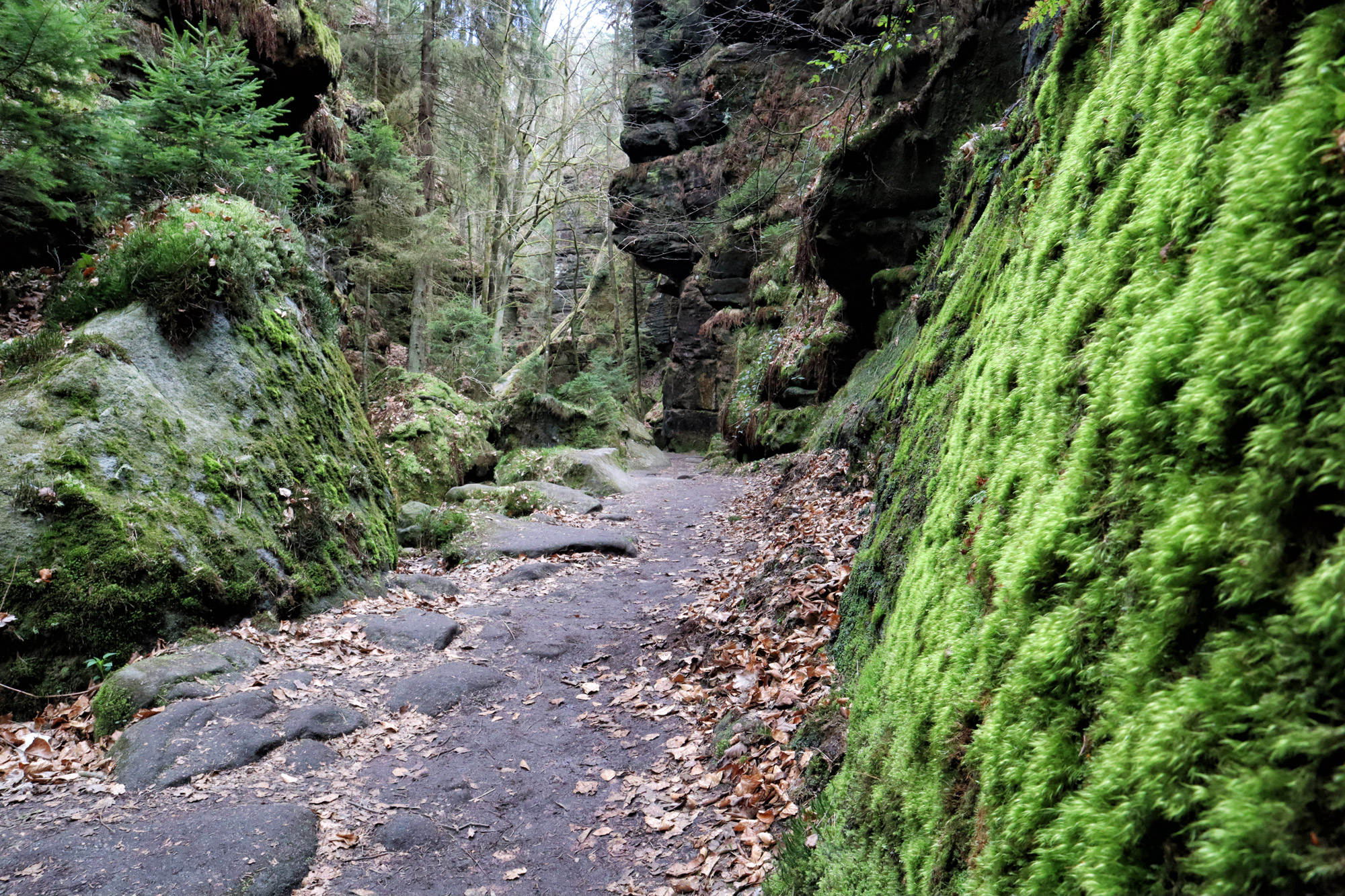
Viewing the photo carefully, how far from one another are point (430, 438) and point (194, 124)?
7.48 metres

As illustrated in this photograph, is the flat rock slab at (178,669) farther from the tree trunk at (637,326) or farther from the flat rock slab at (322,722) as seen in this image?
the tree trunk at (637,326)

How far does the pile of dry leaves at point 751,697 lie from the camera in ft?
10.5

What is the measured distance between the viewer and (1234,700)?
813 mm

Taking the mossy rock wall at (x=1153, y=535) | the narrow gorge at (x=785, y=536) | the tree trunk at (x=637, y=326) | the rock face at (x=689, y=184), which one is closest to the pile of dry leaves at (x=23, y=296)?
the narrow gorge at (x=785, y=536)

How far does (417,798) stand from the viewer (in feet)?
13.3

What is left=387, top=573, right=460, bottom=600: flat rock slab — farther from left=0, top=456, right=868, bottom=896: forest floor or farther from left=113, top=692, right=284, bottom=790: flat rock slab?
left=113, top=692, right=284, bottom=790: flat rock slab

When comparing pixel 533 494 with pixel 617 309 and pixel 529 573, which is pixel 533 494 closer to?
pixel 529 573

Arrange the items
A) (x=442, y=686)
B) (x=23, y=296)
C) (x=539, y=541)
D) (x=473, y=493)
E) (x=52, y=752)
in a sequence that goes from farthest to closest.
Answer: (x=473, y=493)
(x=539, y=541)
(x=23, y=296)
(x=442, y=686)
(x=52, y=752)

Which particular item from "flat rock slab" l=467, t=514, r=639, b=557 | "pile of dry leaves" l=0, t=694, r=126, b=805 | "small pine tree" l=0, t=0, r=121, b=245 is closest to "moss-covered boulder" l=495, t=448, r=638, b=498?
"flat rock slab" l=467, t=514, r=639, b=557

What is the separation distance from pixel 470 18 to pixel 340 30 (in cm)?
428

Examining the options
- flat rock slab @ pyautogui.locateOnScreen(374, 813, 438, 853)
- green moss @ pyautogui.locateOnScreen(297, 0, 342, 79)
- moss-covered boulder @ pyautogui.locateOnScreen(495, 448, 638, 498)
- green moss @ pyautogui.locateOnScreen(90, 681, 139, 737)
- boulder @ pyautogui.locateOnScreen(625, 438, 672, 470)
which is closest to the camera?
flat rock slab @ pyautogui.locateOnScreen(374, 813, 438, 853)

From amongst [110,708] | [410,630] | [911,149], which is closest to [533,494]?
[410,630]

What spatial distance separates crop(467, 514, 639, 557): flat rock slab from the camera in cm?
922

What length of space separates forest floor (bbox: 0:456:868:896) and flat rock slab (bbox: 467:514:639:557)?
237cm
